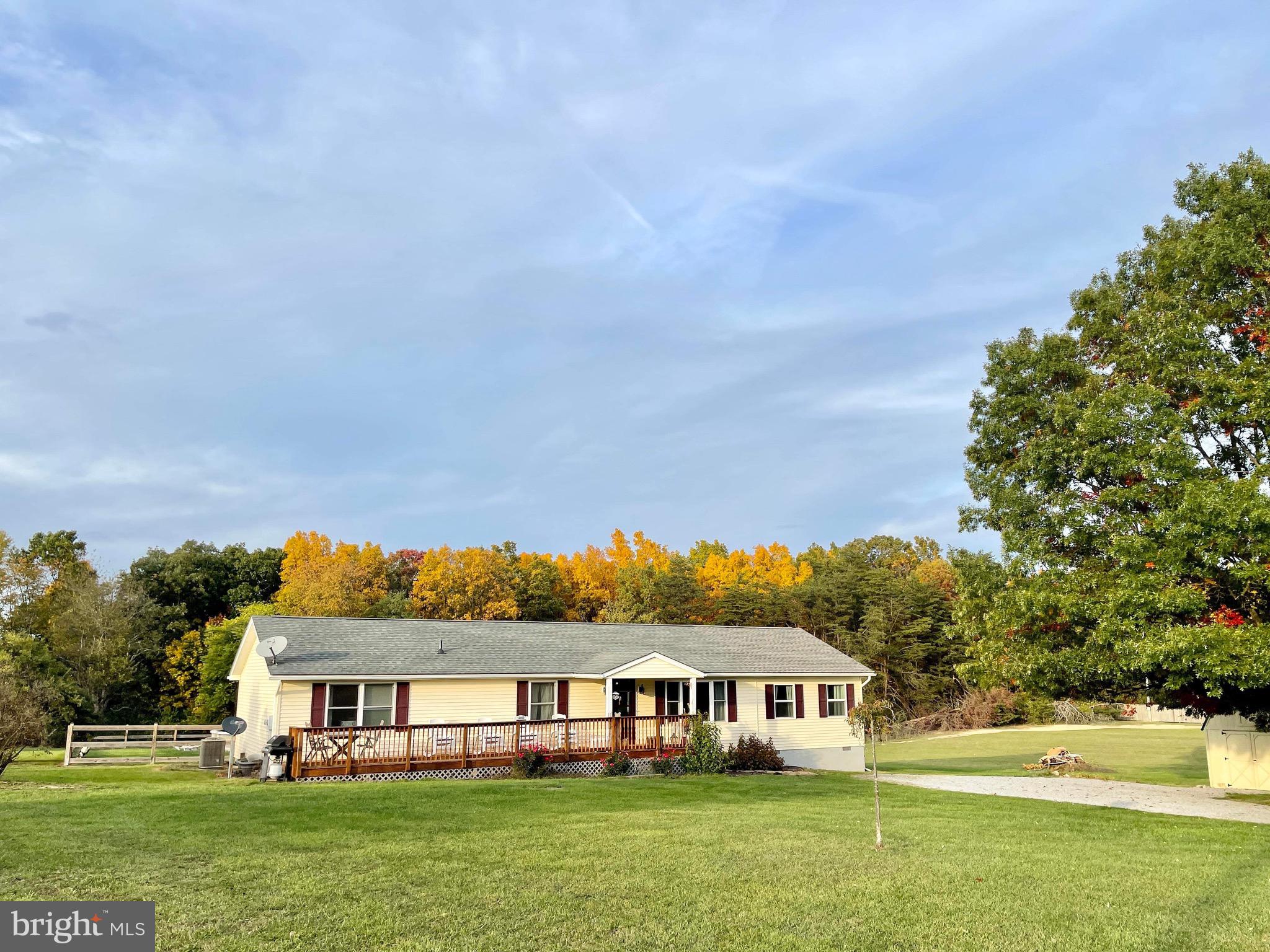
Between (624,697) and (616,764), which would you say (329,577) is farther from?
(616,764)

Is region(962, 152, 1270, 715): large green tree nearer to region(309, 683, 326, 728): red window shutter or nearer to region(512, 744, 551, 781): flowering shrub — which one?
region(512, 744, 551, 781): flowering shrub

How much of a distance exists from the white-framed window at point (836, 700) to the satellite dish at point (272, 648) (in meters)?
16.2

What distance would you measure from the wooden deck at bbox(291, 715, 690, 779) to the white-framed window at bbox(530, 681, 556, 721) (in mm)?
893

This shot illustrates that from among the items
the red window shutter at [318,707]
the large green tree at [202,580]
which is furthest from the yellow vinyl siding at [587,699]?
the large green tree at [202,580]

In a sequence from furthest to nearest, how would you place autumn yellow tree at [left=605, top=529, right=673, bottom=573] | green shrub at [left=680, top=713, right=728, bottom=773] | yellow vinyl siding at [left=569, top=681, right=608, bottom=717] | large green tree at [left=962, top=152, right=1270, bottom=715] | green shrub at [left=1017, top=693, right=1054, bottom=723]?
autumn yellow tree at [left=605, top=529, right=673, bottom=573], green shrub at [left=1017, top=693, right=1054, bottom=723], yellow vinyl siding at [left=569, top=681, right=608, bottom=717], green shrub at [left=680, top=713, right=728, bottom=773], large green tree at [left=962, top=152, right=1270, bottom=715]

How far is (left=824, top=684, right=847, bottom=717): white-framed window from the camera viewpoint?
2680 centimetres

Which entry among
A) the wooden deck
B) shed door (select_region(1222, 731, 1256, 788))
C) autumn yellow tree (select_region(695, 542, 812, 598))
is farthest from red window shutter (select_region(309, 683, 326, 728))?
autumn yellow tree (select_region(695, 542, 812, 598))

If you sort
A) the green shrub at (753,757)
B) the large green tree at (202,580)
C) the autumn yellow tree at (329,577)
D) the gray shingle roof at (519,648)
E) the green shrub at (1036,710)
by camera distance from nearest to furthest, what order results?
the gray shingle roof at (519,648) → the green shrub at (753,757) → the green shrub at (1036,710) → the autumn yellow tree at (329,577) → the large green tree at (202,580)

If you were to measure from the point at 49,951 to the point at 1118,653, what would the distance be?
15330 mm

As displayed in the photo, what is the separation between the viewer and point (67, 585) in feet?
144

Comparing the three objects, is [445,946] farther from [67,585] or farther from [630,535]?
[630,535]

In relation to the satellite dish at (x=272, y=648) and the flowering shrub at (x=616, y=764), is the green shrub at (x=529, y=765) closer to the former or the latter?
the flowering shrub at (x=616, y=764)

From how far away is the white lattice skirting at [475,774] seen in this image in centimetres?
1980

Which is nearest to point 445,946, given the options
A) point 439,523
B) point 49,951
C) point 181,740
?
point 49,951
